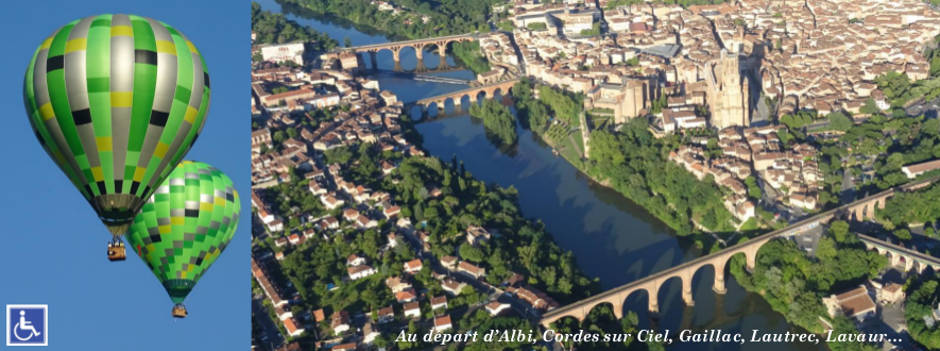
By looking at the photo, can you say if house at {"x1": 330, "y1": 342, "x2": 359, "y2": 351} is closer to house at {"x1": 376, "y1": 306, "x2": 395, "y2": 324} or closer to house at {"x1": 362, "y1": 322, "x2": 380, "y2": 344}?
house at {"x1": 362, "y1": 322, "x2": 380, "y2": 344}

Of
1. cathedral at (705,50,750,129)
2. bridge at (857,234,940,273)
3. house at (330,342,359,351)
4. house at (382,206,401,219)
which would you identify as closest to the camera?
house at (330,342,359,351)

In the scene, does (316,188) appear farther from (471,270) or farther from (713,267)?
(713,267)

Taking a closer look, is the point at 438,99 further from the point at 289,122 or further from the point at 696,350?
the point at 696,350

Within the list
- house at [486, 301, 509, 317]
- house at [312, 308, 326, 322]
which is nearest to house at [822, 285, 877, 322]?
house at [486, 301, 509, 317]

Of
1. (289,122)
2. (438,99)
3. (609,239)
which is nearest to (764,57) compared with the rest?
(438,99)

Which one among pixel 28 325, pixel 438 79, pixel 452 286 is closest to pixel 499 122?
pixel 438 79

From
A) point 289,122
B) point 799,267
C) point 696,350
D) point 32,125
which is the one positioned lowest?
point 696,350

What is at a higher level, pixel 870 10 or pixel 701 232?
pixel 870 10
